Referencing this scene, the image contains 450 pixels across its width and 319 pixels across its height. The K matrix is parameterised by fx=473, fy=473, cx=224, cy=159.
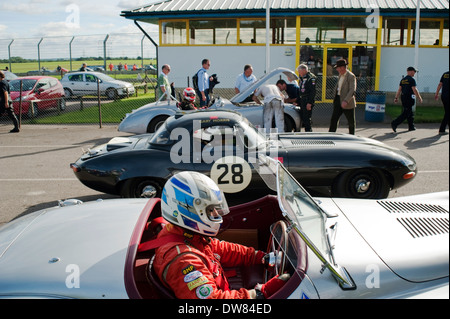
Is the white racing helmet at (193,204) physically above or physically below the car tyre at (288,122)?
above

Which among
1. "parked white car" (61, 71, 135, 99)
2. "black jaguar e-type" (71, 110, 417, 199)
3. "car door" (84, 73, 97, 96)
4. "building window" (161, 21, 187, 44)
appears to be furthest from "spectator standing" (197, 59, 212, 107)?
"car door" (84, 73, 97, 96)

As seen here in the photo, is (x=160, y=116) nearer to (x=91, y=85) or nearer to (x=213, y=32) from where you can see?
(x=213, y=32)

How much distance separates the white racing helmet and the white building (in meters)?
16.4

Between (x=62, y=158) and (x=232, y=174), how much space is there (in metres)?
5.47

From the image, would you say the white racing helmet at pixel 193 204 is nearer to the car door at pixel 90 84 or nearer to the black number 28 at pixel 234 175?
the black number 28 at pixel 234 175

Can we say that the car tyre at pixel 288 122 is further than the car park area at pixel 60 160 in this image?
Yes

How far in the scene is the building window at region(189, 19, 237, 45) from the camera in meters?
19.6

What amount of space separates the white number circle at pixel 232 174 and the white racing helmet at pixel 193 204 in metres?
3.21

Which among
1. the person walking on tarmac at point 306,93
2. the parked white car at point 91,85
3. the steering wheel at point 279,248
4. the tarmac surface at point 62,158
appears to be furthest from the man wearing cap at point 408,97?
the parked white car at point 91,85

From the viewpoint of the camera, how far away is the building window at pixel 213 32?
1956 centimetres

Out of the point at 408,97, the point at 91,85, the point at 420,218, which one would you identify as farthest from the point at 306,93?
the point at 91,85

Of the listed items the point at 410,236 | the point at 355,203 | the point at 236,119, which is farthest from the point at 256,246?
the point at 236,119

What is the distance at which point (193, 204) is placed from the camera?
2777 millimetres

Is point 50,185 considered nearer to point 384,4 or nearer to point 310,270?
point 310,270
